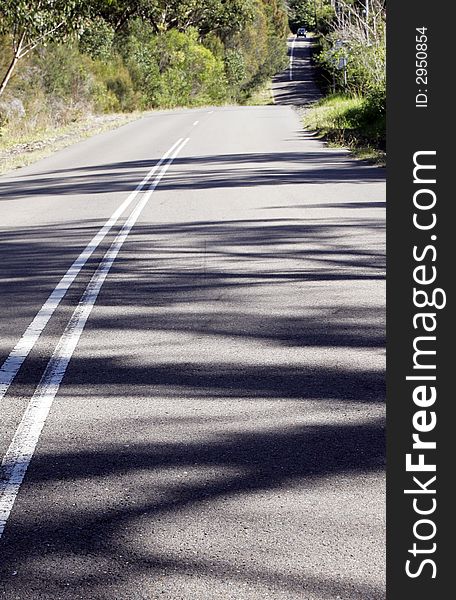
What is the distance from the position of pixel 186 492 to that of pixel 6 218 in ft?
36.1

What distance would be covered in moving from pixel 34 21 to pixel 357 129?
11340mm

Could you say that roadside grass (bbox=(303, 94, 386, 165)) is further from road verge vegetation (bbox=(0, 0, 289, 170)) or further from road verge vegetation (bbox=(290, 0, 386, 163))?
road verge vegetation (bbox=(0, 0, 289, 170))

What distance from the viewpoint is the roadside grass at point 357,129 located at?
23.7m

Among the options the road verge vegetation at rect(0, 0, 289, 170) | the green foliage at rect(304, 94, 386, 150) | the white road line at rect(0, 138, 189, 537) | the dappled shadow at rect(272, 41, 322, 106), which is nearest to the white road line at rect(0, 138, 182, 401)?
the white road line at rect(0, 138, 189, 537)

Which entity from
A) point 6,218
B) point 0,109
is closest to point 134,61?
point 0,109

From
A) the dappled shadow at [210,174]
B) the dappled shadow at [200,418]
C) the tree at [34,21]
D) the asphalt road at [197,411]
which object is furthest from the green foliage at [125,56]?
the dappled shadow at [200,418]

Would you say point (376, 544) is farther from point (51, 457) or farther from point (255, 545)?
point (51, 457)

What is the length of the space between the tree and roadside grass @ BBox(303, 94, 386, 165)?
933cm

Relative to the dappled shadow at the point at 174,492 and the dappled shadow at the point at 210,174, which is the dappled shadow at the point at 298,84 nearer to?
the dappled shadow at the point at 210,174

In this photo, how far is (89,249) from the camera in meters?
11.6

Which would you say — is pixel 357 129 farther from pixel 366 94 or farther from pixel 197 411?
pixel 197 411

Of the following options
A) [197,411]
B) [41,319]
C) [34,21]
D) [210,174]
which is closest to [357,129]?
[210,174]

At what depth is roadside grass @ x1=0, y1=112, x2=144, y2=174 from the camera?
27600mm

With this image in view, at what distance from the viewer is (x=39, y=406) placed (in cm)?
595
